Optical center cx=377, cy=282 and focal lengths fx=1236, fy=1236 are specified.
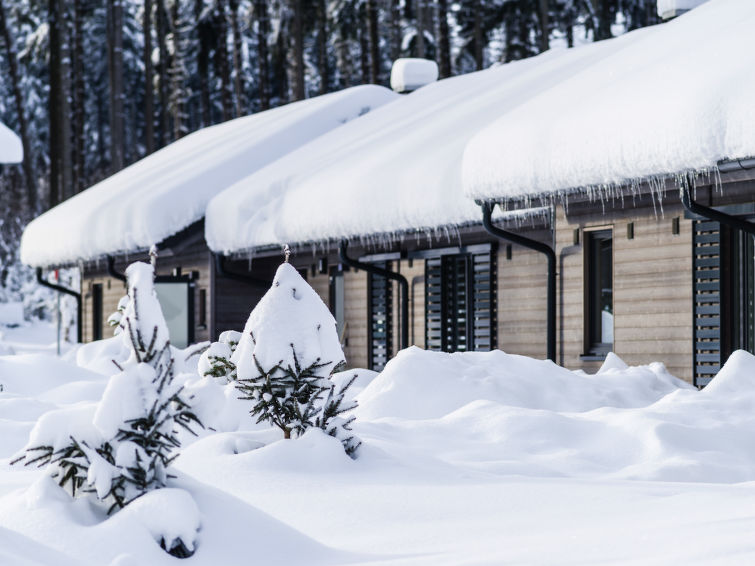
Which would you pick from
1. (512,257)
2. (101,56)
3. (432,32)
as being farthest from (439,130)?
(101,56)

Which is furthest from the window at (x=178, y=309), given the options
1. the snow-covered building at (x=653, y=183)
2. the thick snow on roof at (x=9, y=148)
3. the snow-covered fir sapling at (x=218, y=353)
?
the snow-covered fir sapling at (x=218, y=353)

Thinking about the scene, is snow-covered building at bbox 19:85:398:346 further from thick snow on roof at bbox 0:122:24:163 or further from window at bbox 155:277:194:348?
thick snow on roof at bbox 0:122:24:163

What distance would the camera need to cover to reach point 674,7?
49.6ft

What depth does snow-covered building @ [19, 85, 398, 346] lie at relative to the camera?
18875 mm

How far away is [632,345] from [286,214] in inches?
226

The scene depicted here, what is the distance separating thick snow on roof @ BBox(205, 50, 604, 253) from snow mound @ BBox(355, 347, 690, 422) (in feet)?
9.05

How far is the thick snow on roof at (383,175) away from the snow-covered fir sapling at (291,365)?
5821 millimetres

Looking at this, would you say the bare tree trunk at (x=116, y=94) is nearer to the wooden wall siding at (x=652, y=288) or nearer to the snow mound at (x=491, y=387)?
the wooden wall siding at (x=652, y=288)

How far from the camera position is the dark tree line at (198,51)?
30.5 m

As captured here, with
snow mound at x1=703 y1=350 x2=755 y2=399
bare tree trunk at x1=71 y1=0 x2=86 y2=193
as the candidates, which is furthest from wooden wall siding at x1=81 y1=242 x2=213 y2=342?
snow mound at x1=703 y1=350 x2=755 y2=399

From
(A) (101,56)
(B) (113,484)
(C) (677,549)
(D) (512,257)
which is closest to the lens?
(C) (677,549)

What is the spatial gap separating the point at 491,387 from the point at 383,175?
4.81 metres

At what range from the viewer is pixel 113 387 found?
5488 millimetres

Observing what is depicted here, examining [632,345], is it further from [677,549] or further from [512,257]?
[677,549]
